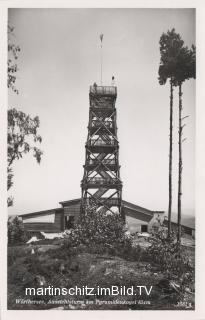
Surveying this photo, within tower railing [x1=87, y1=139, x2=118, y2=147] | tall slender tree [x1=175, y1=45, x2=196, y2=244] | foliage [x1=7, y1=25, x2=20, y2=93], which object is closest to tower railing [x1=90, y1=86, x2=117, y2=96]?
tall slender tree [x1=175, y1=45, x2=196, y2=244]

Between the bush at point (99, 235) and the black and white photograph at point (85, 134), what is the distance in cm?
7

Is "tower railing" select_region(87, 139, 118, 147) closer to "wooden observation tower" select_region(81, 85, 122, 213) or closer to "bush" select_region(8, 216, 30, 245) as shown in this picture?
"wooden observation tower" select_region(81, 85, 122, 213)

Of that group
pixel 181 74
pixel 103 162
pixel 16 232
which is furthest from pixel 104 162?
pixel 181 74

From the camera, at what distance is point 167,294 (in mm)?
10930

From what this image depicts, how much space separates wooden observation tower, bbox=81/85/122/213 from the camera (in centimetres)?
1756

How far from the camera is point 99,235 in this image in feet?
46.8

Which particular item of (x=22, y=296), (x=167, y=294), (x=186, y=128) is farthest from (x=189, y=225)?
(x=22, y=296)

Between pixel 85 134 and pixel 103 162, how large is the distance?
503 centimetres

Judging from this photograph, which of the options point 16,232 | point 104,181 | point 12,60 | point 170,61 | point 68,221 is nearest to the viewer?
point 12,60

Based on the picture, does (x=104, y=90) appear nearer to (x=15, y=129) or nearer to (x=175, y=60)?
(x=175, y=60)

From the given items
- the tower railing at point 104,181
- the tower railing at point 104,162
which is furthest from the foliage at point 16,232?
the tower railing at point 104,162

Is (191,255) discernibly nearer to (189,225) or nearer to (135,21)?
(189,225)
